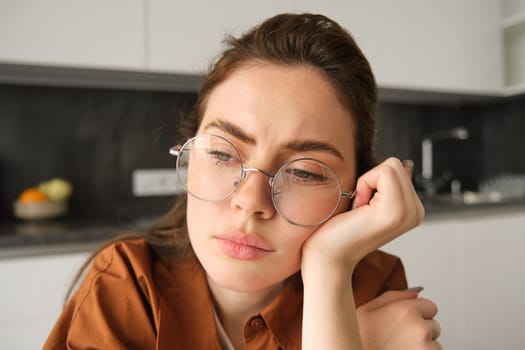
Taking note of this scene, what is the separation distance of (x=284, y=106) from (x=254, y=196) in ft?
0.52

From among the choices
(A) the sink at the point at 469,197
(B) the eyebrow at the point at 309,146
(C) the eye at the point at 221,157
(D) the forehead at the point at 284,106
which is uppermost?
(D) the forehead at the point at 284,106

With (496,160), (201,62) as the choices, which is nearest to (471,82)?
(496,160)

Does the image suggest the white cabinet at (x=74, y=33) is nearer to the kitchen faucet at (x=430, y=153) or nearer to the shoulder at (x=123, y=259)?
the shoulder at (x=123, y=259)

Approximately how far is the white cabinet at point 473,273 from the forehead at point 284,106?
4.32 ft

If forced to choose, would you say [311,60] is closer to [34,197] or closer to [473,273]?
[34,197]

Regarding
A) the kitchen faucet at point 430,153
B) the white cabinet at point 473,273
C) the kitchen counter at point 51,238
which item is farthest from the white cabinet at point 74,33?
the kitchen faucet at point 430,153

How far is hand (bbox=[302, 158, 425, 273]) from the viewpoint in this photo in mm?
677

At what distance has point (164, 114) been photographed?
82.9 inches

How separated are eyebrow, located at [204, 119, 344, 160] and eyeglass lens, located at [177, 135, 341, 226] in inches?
0.9

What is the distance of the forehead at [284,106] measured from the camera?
660mm

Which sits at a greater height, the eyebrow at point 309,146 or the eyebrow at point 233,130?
the eyebrow at point 233,130

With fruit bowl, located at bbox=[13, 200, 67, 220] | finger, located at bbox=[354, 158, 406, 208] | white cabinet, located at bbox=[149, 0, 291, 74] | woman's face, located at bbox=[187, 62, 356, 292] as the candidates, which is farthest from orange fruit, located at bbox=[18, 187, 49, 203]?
finger, located at bbox=[354, 158, 406, 208]

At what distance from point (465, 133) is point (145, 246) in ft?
8.44

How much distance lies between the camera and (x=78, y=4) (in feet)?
5.15
